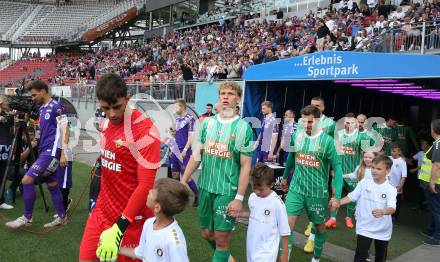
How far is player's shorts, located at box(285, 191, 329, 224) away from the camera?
199 inches

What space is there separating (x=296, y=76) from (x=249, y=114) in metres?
2.04

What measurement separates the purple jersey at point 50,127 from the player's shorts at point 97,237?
2.98 m

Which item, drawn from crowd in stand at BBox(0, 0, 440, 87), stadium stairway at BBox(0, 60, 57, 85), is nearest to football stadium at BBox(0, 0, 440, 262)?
crowd in stand at BBox(0, 0, 440, 87)

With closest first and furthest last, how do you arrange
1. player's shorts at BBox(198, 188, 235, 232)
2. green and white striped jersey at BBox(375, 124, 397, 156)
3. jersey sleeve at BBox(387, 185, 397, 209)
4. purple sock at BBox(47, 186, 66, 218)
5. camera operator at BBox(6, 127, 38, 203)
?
player's shorts at BBox(198, 188, 235, 232) < jersey sleeve at BBox(387, 185, 397, 209) < purple sock at BBox(47, 186, 66, 218) < camera operator at BBox(6, 127, 38, 203) < green and white striped jersey at BBox(375, 124, 397, 156)

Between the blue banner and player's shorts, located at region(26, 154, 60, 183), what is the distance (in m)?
5.11

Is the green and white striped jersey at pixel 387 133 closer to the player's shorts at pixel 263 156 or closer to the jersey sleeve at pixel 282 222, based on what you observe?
the player's shorts at pixel 263 156

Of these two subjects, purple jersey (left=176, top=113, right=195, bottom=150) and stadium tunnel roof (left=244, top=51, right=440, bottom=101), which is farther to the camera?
purple jersey (left=176, top=113, right=195, bottom=150)

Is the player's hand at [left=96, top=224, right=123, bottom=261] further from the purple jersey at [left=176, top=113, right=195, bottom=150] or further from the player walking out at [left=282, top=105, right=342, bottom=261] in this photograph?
the purple jersey at [left=176, top=113, right=195, bottom=150]

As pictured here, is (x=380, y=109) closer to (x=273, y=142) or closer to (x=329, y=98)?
(x=329, y=98)

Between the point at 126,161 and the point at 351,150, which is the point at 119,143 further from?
the point at 351,150

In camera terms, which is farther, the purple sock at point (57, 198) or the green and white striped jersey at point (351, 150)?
the green and white striped jersey at point (351, 150)

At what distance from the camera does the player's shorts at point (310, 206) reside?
16.6ft

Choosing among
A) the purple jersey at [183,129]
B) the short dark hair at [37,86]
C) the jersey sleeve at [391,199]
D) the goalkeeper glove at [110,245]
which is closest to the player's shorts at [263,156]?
the purple jersey at [183,129]

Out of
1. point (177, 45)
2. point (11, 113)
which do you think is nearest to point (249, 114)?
point (11, 113)
